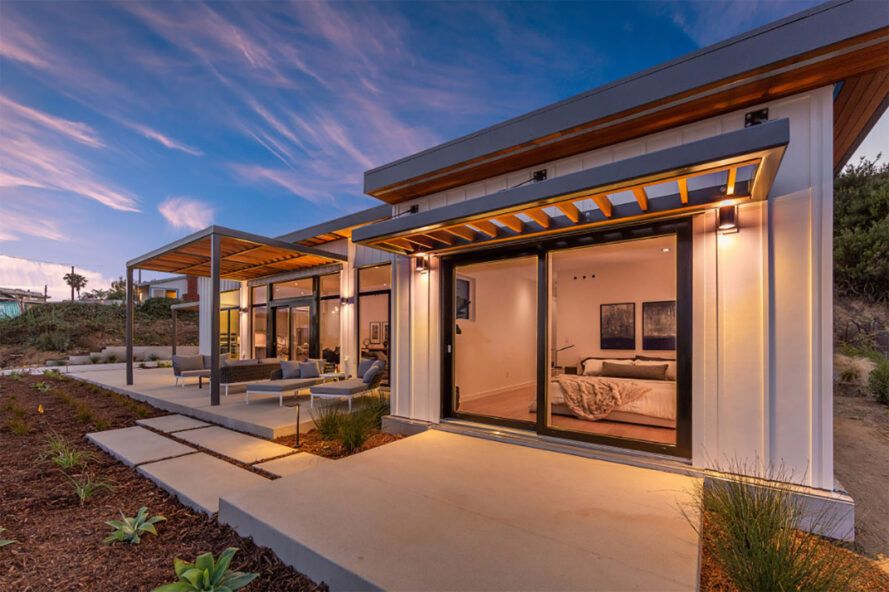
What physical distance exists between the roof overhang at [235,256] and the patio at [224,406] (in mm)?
3143

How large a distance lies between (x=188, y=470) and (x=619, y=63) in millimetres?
12593

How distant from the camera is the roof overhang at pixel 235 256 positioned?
774cm

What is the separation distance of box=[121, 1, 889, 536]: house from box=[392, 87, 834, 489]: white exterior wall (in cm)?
1

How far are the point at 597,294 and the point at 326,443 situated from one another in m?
6.89

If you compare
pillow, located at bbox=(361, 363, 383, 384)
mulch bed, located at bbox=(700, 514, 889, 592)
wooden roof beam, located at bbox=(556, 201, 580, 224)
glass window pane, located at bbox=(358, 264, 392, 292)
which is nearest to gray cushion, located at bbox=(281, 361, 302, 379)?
pillow, located at bbox=(361, 363, 383, 384)

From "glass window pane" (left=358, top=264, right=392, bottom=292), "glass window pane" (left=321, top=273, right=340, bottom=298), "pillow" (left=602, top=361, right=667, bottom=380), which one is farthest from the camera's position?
"glass window pane" (left=321, top=273, right=340, bottom=298)

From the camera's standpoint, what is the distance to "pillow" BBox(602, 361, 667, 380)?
6.27 m

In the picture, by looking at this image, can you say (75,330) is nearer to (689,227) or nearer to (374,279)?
(374,279)

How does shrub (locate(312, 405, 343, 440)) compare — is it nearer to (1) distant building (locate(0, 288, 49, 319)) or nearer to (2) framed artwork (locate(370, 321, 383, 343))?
(2) framed artwork (locate(370, 321, 383, 343))

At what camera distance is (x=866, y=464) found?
4445 millimetres

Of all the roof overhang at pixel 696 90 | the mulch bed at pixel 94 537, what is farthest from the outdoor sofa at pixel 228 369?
the roof overhang at pixel 696 90

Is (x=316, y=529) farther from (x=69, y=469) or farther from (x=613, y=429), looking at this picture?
(x=613, y=429)

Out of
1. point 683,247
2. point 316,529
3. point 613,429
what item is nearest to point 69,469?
point 316,529

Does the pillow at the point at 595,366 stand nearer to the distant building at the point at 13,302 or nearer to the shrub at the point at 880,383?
the shrub at the point at 880,383
